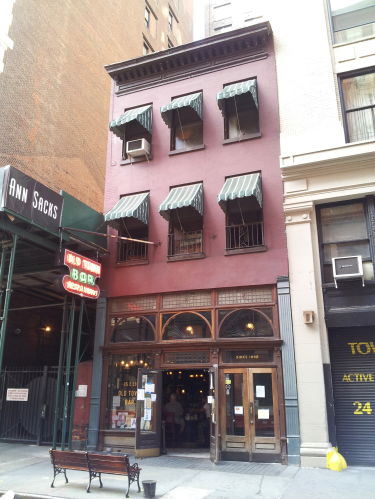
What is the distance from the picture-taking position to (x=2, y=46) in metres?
18.8

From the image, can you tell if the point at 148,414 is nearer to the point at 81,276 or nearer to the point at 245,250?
the point at 81,276

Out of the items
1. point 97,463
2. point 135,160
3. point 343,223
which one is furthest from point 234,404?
point 135,160

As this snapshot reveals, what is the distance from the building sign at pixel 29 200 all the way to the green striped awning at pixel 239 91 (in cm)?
641

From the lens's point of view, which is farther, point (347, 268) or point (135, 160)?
point (135, 160)

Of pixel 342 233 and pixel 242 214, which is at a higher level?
pixel 242 214

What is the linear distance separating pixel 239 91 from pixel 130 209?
5439 millimetres

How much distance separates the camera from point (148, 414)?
13188mm


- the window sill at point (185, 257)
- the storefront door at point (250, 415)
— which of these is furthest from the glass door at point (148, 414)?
the window sill at point (185, 257)

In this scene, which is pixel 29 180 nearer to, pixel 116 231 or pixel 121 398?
pixel 116 231

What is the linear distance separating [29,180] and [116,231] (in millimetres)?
4225

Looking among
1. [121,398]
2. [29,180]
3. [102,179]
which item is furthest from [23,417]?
[102,179]

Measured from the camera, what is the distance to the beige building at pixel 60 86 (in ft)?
63.2

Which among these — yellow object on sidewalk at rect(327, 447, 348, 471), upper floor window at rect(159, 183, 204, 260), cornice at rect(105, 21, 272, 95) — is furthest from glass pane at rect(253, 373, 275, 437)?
cornice at rect(105, 21, 272, 95)

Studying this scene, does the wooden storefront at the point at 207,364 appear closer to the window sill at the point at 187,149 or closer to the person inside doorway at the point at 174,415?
the person inside doorway at the point at 174,415
